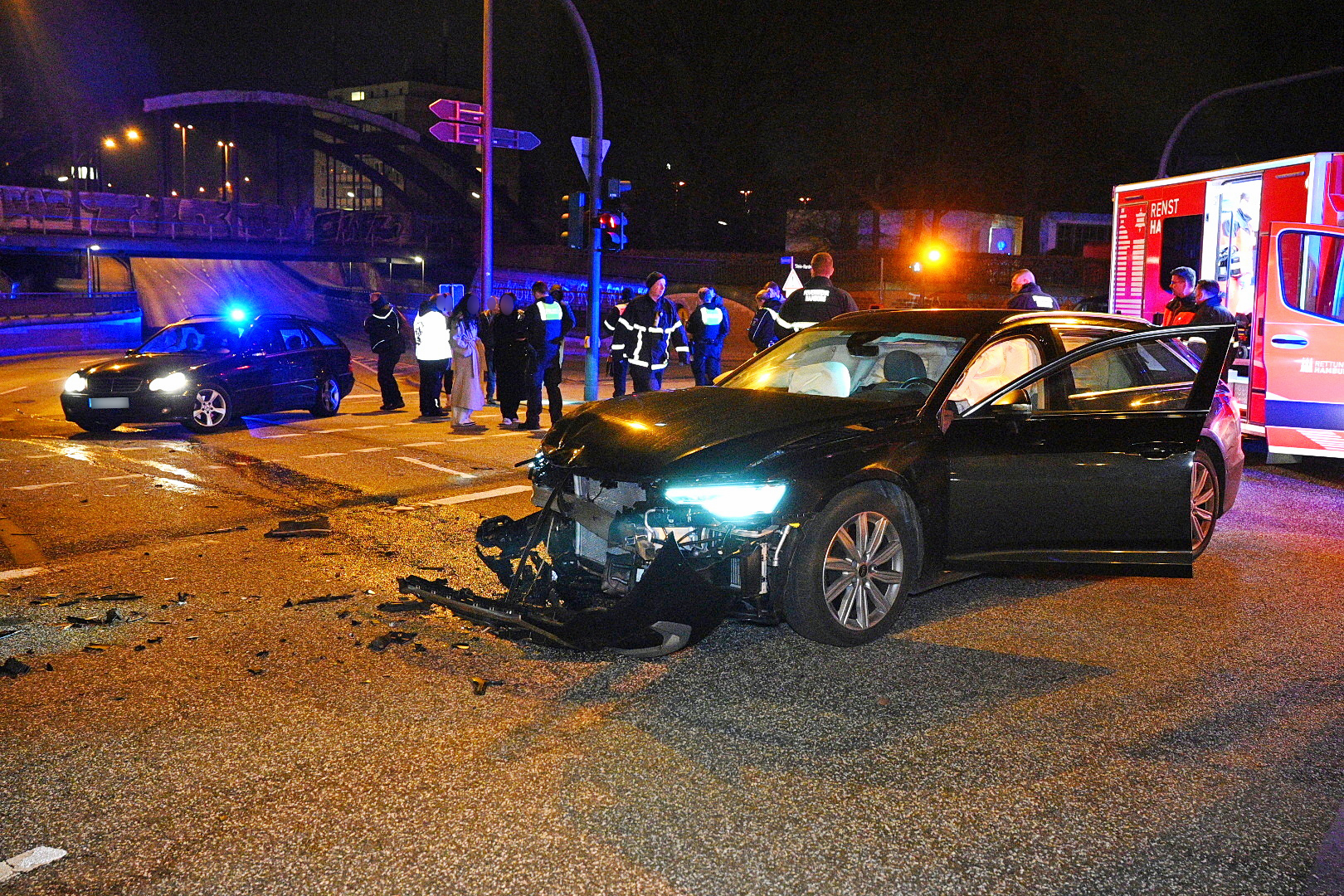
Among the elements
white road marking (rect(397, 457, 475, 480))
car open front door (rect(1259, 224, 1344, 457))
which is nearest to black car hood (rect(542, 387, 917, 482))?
white road marking (rect(397, 457, 475, 480))

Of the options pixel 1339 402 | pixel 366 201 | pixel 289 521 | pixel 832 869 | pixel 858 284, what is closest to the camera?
pixel 832 869

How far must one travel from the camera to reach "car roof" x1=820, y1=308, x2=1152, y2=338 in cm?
631

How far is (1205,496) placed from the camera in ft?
23.7

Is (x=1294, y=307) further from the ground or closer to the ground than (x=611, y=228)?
closer to the ground

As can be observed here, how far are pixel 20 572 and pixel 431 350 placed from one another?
919cm

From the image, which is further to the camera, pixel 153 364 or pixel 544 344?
pixel 544 344

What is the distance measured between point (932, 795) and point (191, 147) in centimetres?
17827

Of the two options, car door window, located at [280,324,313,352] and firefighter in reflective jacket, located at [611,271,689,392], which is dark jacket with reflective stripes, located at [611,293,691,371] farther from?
car door window, located at [280,324,313,352]

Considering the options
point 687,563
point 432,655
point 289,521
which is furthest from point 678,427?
point 289,521

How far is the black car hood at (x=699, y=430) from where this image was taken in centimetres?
522

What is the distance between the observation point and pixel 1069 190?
64625 mm

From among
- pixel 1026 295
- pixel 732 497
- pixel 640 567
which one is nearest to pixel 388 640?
pixel 640 567

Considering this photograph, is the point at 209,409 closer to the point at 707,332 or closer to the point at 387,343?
the point at 387,343

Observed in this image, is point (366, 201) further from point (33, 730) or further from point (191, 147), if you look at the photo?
point (33, 730)
